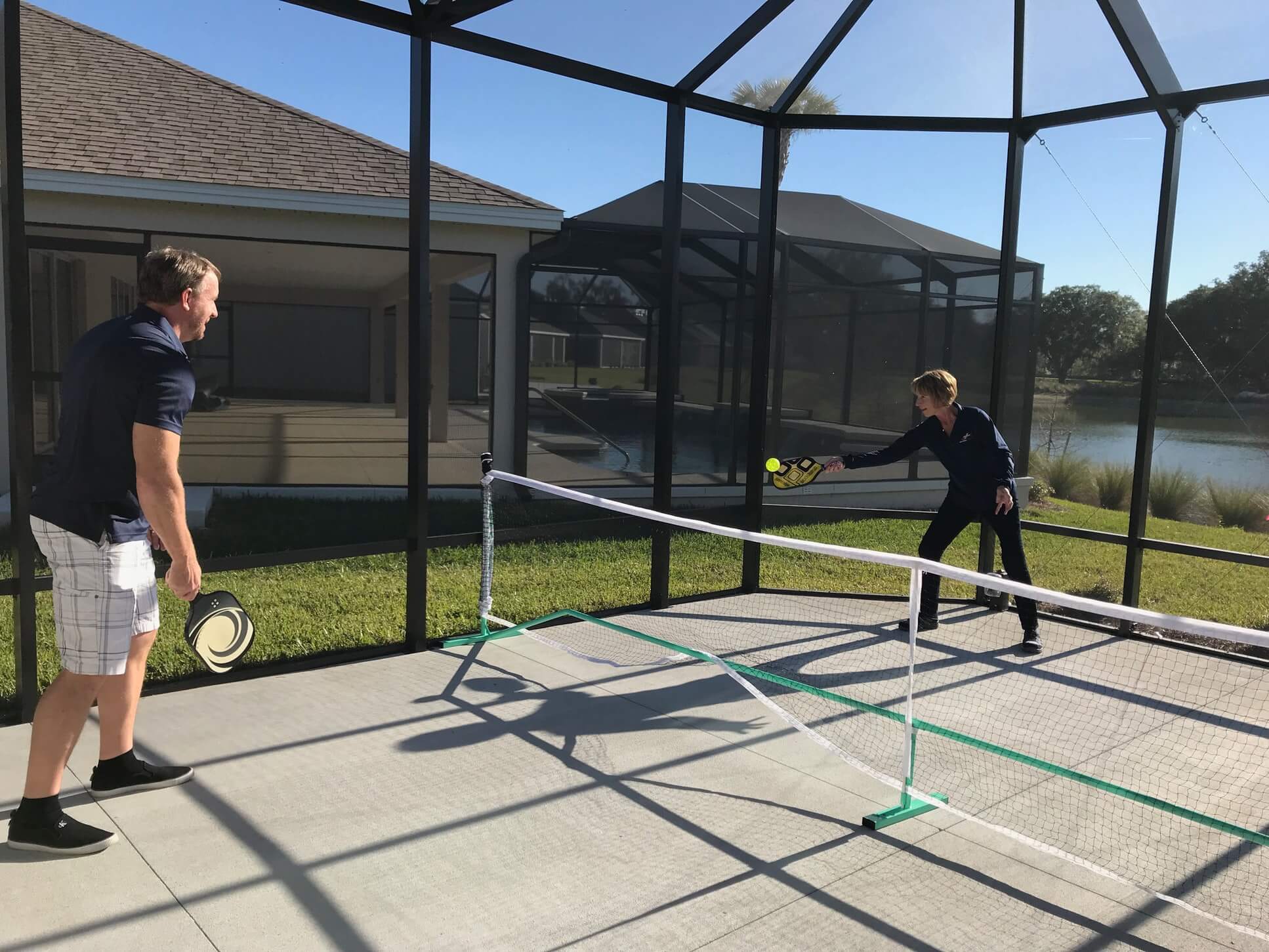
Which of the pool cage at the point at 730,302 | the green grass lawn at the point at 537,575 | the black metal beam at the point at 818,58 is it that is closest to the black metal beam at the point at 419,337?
the pool cage at the point at 730,302

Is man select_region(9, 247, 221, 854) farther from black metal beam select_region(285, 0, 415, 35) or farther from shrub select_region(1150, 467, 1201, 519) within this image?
shrub select_region(1150, 467, 1201, 519)

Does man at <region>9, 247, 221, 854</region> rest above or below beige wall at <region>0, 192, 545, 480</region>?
below

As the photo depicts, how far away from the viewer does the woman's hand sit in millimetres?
5957

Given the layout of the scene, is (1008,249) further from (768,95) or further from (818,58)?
(768,95)

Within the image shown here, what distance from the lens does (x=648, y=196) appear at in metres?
12.0

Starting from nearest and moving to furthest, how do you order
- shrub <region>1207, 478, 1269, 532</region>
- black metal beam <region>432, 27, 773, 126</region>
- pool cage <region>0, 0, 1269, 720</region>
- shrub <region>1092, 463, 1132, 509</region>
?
pool cage <region>0, 0, 1269, 720</region> → black metal beam <region>432, 27, 773, 126</region> → shrub <region>1207, 478, 1269, 532</region> → shrub <region>1092, 463, 1132, 509</region>

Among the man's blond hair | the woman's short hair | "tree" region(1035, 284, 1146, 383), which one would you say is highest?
"tree" region(1035, 284, 1146, 383)

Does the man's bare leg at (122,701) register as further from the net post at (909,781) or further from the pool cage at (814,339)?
the pool cage at (814,339)

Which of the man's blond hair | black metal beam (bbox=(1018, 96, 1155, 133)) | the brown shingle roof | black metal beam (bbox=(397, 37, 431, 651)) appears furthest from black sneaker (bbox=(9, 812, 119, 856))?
the brown shingle roof

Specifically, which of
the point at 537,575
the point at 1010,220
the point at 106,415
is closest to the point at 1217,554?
the point at 1010,220

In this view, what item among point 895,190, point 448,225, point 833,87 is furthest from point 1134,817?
point 448,225

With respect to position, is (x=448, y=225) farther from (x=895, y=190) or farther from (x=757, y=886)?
(x=757, y=886)

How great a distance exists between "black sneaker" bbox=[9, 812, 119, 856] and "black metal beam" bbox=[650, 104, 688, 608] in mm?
3946

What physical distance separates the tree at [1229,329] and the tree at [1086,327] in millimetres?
365
